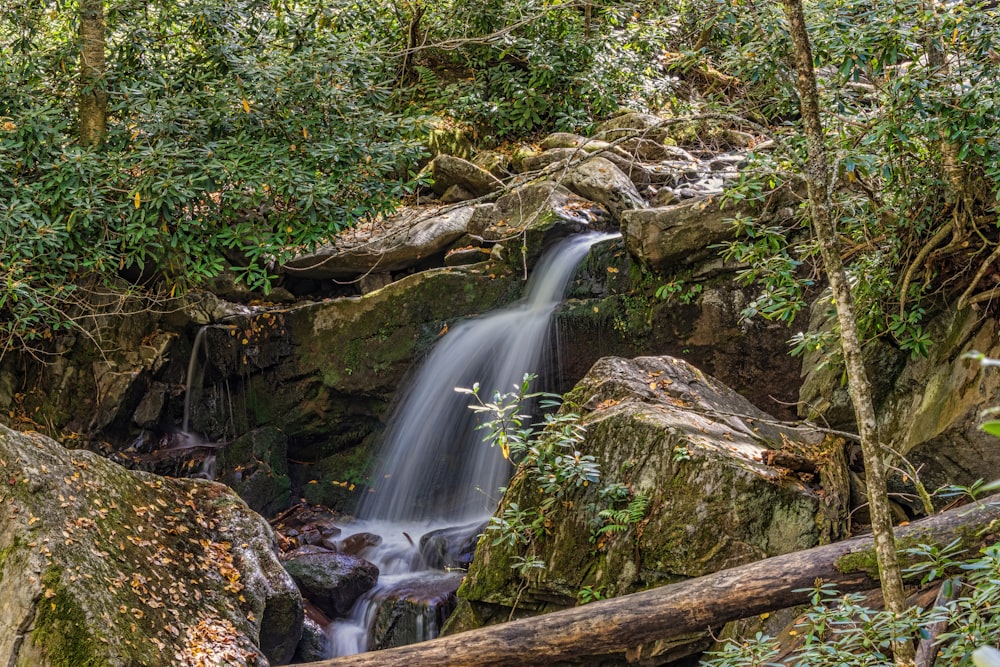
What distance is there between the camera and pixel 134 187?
7.95 meters

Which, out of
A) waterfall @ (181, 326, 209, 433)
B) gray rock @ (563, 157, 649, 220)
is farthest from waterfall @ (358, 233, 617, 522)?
waterfall @ (181, 326, 209, 433)

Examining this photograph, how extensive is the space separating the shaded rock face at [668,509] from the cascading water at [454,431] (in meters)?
2.90

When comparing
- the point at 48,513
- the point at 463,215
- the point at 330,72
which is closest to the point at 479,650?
the point at 48,513

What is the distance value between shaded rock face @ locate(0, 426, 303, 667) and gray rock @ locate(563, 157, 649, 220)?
600cm

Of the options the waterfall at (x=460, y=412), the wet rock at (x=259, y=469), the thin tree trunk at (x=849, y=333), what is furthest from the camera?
the wet rock at (x=259, y=469)

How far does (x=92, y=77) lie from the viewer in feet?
28.3

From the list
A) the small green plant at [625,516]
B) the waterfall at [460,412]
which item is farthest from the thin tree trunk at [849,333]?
the waterfall at [460,412]

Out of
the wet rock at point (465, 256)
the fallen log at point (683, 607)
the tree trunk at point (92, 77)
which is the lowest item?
the fallen log at point (683, 607)

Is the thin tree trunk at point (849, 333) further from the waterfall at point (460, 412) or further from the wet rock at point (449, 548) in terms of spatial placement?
the waterfall at point (460, 412)

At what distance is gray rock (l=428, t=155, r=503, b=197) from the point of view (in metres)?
11.8

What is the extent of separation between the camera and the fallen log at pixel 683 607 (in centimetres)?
404

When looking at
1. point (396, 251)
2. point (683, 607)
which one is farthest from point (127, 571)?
point (396, 251)

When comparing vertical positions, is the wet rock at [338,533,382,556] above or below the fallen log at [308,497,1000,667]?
below

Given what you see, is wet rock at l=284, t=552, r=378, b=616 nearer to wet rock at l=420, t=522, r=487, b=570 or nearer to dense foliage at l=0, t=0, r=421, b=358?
wet rock at l=420, t=522, r=487, b=570
